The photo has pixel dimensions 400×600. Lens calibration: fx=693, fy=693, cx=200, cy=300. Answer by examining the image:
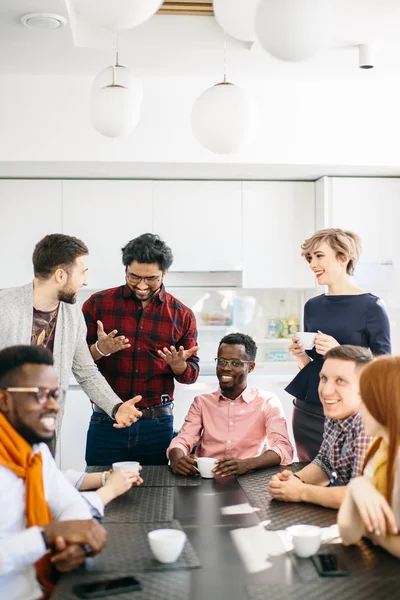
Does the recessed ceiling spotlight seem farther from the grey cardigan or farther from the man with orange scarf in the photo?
the man with orange scarf

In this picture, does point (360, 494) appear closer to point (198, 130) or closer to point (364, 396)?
point (364, 396)

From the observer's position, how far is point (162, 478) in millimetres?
2402

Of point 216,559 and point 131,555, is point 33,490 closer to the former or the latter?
point 131,555

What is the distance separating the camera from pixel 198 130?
2391 mm

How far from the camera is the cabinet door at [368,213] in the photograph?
489 centimetres

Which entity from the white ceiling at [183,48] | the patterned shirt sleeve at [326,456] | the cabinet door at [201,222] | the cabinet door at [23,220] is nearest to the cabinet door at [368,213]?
the cabinet door at [201,222]

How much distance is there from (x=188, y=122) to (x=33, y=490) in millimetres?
3271

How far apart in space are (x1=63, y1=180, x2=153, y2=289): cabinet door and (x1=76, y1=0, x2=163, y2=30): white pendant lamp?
324 cm

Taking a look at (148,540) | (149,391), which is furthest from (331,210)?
(148,540)

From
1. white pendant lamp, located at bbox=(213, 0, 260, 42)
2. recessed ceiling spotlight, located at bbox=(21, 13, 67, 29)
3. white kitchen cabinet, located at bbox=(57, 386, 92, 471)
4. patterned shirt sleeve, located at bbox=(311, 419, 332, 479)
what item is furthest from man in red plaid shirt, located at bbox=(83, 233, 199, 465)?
white kitchen cabinet, located at bbox=(57, 386, 92, 471)

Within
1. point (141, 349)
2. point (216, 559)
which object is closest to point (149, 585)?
point (216, 559)

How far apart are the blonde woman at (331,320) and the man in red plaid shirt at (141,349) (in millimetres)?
527

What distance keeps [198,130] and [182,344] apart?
1133mm

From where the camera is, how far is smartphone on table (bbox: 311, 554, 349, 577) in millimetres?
1510
